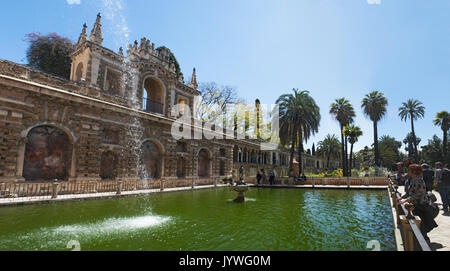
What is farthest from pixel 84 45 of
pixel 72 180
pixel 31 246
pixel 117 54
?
pixel 31 246

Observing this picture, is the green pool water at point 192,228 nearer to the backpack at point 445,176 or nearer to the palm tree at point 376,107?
the backpack at point 445,176

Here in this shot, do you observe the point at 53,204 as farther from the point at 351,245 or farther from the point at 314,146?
the point at 314,146

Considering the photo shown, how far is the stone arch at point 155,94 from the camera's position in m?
20.5

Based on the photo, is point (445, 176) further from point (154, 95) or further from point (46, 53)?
point (46, 53)

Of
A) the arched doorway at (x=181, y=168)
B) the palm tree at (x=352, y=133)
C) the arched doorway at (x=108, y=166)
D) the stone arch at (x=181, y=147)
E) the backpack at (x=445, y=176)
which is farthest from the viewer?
the palm tree at (x=352, y=133)

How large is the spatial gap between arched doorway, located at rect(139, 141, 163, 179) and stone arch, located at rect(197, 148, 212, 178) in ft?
17.2

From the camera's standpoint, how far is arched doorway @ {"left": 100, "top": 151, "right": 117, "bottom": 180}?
15.2 metres

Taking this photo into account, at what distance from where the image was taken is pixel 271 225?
6863 millimetres

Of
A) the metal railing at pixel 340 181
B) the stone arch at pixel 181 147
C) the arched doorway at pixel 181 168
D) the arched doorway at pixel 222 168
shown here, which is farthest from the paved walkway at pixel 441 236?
the arched doorway at pixel 222 168

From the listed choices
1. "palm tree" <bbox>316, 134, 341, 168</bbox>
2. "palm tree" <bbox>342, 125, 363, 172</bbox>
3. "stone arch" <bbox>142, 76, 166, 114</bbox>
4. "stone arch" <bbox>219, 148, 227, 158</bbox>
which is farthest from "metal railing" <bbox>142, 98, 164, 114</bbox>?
"palm tree" <bbox>316, 134, 341, 168</bbox>

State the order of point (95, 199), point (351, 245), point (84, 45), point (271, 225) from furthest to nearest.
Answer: point (84, 45)
point (95, 199)
point (271, 225)
point (351, 245)

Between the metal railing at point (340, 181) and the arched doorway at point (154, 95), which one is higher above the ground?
the arched doorway at point (154, 95)

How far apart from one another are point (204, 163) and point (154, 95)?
873 cm

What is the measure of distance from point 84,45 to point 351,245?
19931mm
